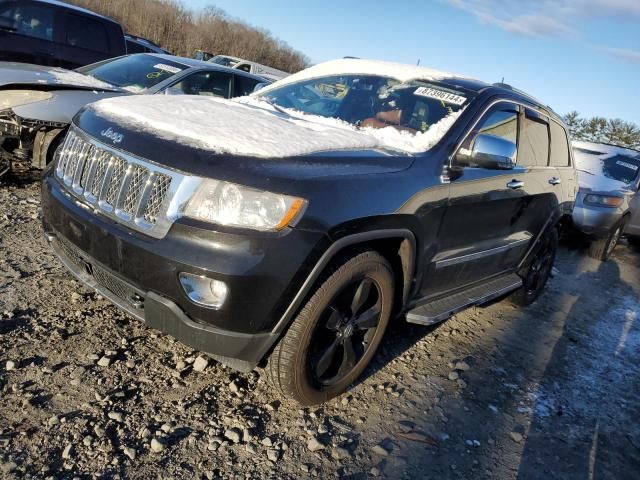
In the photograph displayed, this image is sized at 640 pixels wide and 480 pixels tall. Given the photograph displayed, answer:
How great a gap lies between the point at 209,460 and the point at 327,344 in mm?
803

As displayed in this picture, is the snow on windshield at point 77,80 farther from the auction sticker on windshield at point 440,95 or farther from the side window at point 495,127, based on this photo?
the side window at point 495,127

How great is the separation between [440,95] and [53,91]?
366cm

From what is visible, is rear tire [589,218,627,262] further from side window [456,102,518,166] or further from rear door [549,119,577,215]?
side window [456,102,518,166]

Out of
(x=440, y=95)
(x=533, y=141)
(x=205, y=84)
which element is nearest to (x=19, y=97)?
(x=205, y=84)

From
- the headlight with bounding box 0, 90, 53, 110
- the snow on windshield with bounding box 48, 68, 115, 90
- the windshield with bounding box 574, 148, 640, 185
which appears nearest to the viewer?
the headlight with bounding box 0, 90, 53, 110

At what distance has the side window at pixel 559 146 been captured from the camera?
457cm

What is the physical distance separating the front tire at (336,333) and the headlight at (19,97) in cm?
370

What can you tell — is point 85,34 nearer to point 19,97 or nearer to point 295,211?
point 19,97

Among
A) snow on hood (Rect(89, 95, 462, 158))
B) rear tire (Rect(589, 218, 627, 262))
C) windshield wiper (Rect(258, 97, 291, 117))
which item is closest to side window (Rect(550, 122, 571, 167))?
snow on hood (Rect(89, 95, 462, 158))

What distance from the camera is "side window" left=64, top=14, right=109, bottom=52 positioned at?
7578 millimetres

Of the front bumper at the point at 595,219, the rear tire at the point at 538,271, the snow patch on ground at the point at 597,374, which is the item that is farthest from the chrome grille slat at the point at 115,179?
the front bumper at the point at 595,219

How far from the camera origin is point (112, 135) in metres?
2.47

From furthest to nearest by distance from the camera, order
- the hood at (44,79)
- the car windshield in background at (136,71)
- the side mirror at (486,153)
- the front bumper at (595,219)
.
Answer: the front bumper at (595,219)
the car windshield in background at (136,71)
the hood at (44,79)
the side mirror at (486,153)

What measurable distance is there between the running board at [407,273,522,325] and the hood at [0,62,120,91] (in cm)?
401
